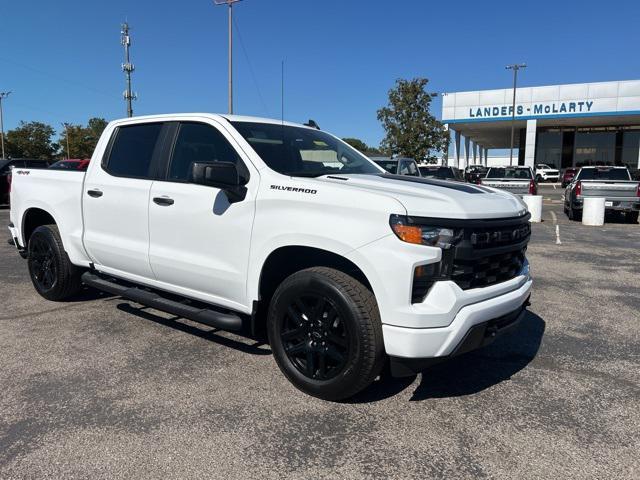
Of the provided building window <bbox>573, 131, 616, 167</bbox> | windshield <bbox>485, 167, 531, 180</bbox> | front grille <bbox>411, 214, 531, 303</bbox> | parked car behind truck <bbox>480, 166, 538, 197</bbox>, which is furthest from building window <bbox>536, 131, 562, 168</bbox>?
front grille <bbox>411, 214, 531, 303</bbox>

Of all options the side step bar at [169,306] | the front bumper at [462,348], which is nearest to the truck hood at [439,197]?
the front bumper at [462,348]

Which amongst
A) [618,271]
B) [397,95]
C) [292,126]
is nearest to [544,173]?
[397,95]

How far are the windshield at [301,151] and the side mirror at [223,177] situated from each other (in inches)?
11.4

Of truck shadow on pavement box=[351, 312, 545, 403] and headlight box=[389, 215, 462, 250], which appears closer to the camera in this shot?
headlight box=[389, 215, 462, 250]

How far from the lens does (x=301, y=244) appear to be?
341 centimetres

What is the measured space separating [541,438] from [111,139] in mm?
4383

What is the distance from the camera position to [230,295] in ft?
12.8

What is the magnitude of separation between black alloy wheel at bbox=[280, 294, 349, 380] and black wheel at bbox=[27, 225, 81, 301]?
9.93 ft

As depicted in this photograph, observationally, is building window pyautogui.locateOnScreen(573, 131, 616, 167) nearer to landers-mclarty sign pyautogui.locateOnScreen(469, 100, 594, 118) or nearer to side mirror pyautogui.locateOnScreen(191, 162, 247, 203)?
landers-mclarty sign pyautogui.locateOnScreen(469, 100, 594, 118)

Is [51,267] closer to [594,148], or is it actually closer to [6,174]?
[6,174]

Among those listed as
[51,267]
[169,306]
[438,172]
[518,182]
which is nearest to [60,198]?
[51,267]

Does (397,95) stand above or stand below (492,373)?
above

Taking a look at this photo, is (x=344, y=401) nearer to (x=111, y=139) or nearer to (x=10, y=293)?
(x=111, y=139)

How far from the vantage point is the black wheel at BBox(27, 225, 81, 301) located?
5.47 m
